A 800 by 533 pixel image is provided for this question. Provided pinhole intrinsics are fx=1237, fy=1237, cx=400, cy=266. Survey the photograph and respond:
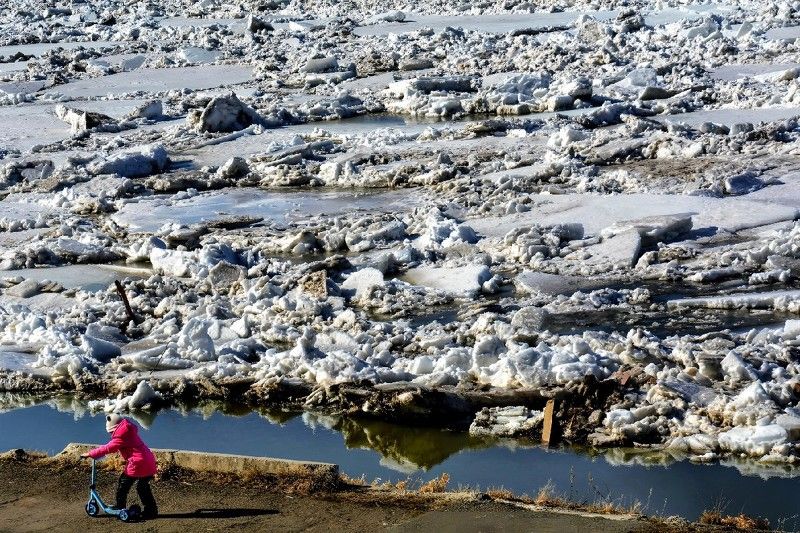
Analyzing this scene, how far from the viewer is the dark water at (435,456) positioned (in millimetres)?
8164

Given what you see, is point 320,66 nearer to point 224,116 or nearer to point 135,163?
point 224,116

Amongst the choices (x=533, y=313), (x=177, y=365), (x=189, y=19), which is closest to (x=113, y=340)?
(x=177, y=365)

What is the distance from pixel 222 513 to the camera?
23.2 ft

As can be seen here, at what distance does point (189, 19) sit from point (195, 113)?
17696 millimetres

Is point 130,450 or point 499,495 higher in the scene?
point 130,450

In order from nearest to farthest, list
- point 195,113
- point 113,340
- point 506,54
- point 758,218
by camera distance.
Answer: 1. point 113,340
2. point 758,218
3. point 195,113
4. point 506,54

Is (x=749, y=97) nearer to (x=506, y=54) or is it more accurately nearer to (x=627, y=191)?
(x=627, y=191)

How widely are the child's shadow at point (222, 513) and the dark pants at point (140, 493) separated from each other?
9cm

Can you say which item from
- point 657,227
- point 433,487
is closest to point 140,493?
point 433,487

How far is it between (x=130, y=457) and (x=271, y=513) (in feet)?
2.81

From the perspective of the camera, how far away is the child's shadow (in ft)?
23.1

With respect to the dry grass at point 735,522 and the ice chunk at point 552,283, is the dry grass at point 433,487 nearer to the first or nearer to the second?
the dry grass at point 735,522

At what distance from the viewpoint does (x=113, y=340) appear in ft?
39.0

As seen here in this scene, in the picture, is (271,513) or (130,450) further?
(271,513)
